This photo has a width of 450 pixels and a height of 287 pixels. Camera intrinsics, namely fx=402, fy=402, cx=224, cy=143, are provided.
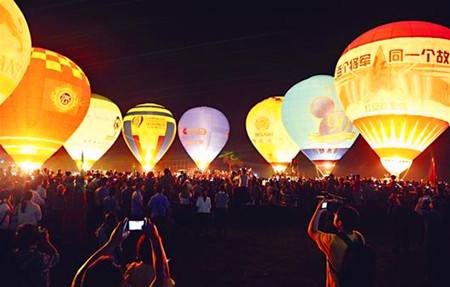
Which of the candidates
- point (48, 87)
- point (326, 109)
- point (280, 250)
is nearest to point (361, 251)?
point (280, 250)

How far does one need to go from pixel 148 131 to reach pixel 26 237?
29212 mm

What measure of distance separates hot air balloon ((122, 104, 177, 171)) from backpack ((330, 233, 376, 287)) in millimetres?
29697

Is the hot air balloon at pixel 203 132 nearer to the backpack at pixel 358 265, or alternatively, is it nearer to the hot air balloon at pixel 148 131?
the hot air balloon at pixel 148 131

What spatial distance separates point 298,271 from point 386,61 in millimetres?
15237

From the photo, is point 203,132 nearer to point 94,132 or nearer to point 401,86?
point 94,132

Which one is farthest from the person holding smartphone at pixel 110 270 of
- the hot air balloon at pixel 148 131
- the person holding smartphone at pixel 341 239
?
the hot air balloon at pixel 148 131

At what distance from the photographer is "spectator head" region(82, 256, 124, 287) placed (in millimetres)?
2814

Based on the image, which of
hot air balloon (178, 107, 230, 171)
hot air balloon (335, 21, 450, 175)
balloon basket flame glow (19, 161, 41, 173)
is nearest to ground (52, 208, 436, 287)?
hot air balloon (335, 21, 450, 175)

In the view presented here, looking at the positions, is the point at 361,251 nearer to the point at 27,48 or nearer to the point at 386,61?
the point at 27,48

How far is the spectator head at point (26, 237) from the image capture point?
11.8 feet

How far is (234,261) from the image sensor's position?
8.98 m

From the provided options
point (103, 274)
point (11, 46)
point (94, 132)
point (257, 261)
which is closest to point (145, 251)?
point (103, 274)

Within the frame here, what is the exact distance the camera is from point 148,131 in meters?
32.4

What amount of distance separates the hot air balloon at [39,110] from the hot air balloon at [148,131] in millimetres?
10704
